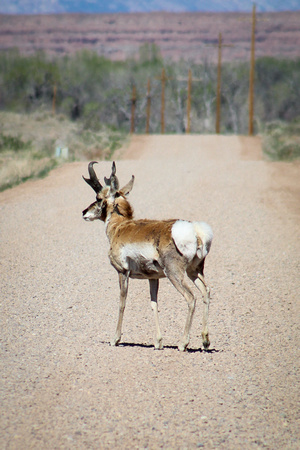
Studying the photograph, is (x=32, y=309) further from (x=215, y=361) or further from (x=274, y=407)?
(x=274, y=407)

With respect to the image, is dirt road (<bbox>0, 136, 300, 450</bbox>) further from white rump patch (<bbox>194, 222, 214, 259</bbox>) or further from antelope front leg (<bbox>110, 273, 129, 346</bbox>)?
white rump patch (<bbox>194, 222, 214, 259</bbox>)

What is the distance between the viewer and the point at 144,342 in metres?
7.76

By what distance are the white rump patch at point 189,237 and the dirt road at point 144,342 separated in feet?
3.88

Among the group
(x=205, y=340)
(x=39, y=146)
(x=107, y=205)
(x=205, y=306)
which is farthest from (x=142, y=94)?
(x=205, y=340)

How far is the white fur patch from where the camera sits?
23.0 feet

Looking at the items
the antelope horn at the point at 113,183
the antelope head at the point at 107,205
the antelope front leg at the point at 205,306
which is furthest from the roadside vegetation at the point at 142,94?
the antelope front leg at the point at 205,306

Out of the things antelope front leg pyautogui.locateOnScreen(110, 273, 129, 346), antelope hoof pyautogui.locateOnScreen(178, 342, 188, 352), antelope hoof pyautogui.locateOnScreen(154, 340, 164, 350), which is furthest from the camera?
antelope front leg pyautogui.locateOnScreen(110, 273, 129, 346)

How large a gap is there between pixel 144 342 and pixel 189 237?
63.1 inches

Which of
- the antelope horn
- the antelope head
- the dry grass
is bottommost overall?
the dry grass

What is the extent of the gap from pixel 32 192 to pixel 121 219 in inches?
485

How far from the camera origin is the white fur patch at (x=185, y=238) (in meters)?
7.00

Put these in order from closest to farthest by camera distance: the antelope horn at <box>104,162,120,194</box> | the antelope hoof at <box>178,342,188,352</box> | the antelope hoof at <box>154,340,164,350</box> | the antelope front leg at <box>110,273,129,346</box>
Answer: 1. the antelope hoof at <box>178,342,188,352</box>
2. the antelope hoof at <box>154,340,164,350</box>
3. the antelope front leg at <box>110,273,129,346</box>
4. the antelope horn at <box>104,162,120,194</box>

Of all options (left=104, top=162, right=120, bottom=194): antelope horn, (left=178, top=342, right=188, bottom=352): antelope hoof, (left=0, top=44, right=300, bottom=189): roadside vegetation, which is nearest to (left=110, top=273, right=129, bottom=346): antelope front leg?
(left=178, top=342, right=188, bottom=352): antelope hoof

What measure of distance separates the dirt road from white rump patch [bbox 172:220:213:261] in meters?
1.18
